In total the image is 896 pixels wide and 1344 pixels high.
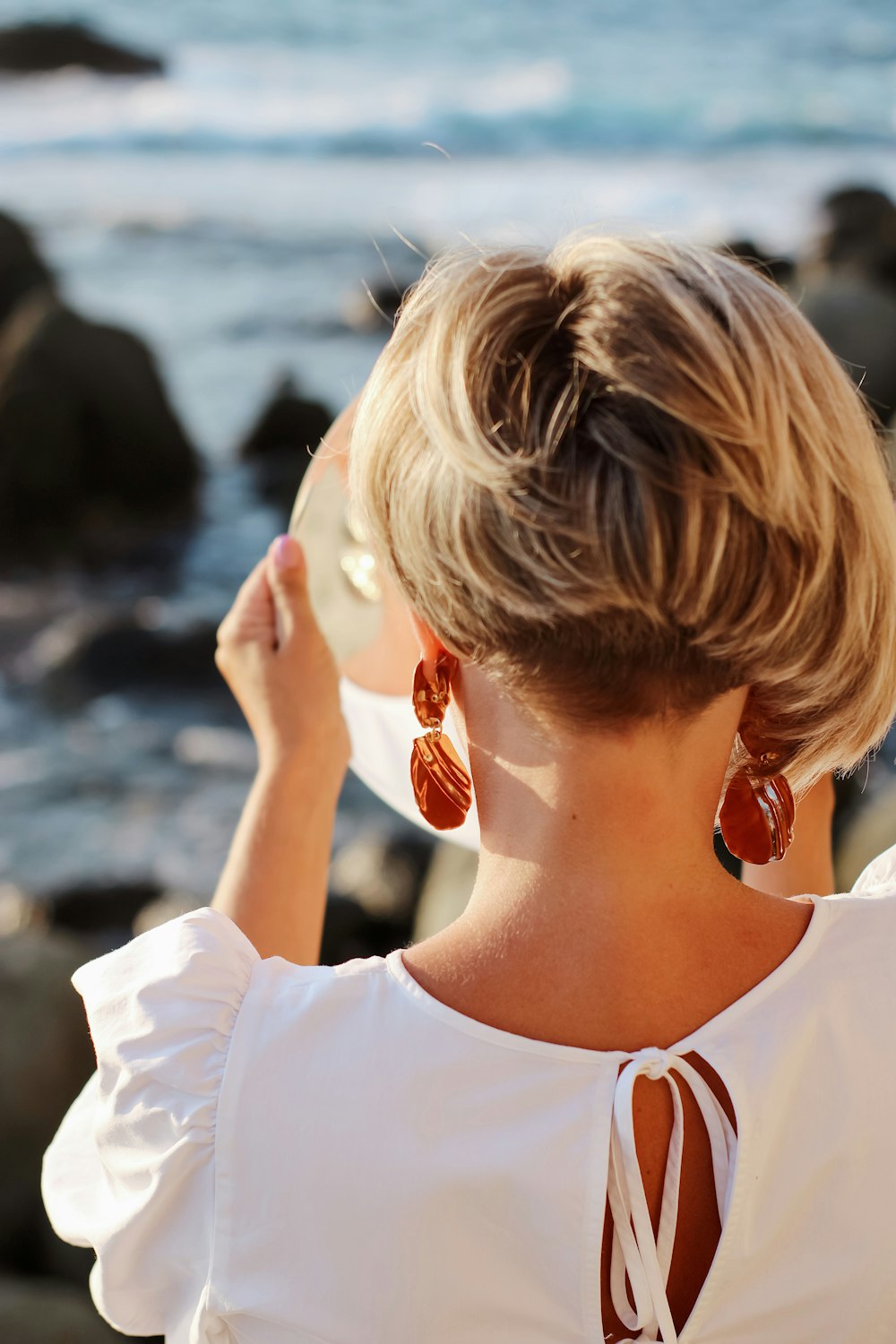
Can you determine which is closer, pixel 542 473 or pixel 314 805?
pixel 542 473

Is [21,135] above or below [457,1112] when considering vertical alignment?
below

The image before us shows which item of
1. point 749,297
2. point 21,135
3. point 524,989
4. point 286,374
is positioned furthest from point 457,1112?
point 21,135

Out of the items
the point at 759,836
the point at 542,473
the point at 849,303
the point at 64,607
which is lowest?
the point at 64,607

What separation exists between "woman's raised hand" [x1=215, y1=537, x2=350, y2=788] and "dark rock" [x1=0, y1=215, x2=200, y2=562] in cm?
530

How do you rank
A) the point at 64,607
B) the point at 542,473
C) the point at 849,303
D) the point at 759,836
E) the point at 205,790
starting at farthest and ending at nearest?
1. the point at 64,607
2. the point at 849,303
3. the point at 205,790
4. the point at 759,836
5. the point at 542,473

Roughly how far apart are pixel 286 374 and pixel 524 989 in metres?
6.74

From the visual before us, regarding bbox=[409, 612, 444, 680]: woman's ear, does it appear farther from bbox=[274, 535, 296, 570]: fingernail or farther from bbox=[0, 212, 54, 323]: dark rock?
bbox=[0, 212, 54, 323]: dark rock

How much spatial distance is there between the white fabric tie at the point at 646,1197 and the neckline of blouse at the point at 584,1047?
1cm

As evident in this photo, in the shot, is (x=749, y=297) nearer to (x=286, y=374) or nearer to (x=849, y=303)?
(x=849, y=303)

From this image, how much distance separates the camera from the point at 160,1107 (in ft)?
2.21

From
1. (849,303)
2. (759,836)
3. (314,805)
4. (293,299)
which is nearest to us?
(759,836)

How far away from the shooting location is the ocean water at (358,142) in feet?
26.1

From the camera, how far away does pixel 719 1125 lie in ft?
2.23

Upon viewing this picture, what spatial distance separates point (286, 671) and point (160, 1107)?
42 cm
